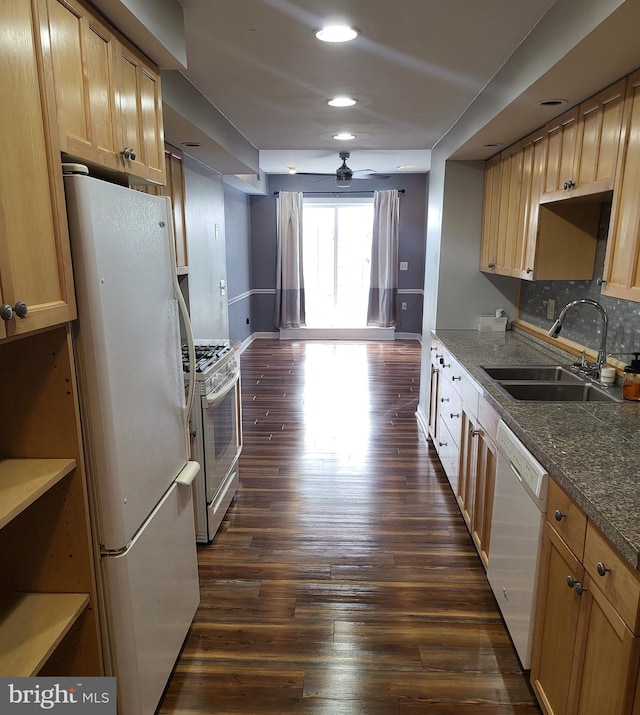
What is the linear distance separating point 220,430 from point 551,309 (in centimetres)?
226

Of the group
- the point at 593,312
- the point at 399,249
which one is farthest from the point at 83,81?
the point at 399,249

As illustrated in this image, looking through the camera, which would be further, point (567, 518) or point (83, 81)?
point (567, 518)

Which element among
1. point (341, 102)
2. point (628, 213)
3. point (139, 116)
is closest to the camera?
point (139, 116)

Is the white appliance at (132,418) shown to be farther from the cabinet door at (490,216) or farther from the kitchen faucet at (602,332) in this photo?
the cabinet door at (490,216)

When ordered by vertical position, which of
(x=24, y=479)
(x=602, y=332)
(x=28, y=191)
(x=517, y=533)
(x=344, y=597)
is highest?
(x=28, y=191)

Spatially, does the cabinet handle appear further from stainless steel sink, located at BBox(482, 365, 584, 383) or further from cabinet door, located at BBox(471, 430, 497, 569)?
stainless steel sink, located at BBox(482, 365, 584, 383)

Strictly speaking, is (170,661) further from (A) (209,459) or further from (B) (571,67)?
(B) (571,67)

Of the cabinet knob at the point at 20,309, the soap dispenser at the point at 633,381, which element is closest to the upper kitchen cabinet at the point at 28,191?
the cabinet knob at the point at 20,309

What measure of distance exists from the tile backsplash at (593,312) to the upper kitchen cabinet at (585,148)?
1.23 feet

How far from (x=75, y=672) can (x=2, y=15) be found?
5.57 feet

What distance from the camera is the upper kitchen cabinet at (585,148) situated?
80.6 inches

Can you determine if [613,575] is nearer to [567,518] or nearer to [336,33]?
[567,518]

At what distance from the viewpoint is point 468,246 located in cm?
401

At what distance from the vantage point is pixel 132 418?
1.54m
